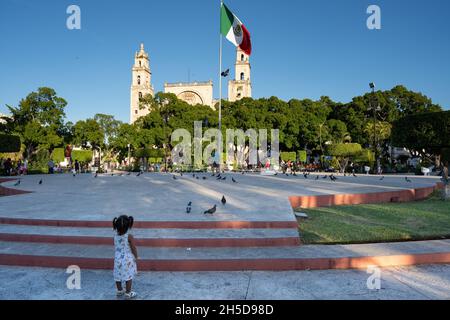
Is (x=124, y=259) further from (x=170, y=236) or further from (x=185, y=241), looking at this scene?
(x=170, y=236)

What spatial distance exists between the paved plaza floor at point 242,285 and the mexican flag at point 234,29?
710 inches

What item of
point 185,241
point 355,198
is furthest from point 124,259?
point 355,198

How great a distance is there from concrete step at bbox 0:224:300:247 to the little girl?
1.57 meters

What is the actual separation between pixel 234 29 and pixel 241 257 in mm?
18774

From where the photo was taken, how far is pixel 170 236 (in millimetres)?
5465

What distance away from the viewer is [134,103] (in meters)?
73.2

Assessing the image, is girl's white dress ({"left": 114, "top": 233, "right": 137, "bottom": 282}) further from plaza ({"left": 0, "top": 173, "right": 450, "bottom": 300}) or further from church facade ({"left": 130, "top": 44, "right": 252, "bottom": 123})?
church facade ({"left": 130, "top": 44, "right": 252, "bottom": 123})

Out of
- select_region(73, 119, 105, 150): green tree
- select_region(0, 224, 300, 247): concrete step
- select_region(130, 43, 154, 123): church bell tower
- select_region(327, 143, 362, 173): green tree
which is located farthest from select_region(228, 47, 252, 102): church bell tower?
select_region(0, 224, 300, 247): concrete step

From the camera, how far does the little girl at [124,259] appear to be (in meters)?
3.61

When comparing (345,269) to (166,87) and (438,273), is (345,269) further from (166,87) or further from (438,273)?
(166,87)

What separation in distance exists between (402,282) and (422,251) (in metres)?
1.19

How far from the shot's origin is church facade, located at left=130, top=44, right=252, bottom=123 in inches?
2790
